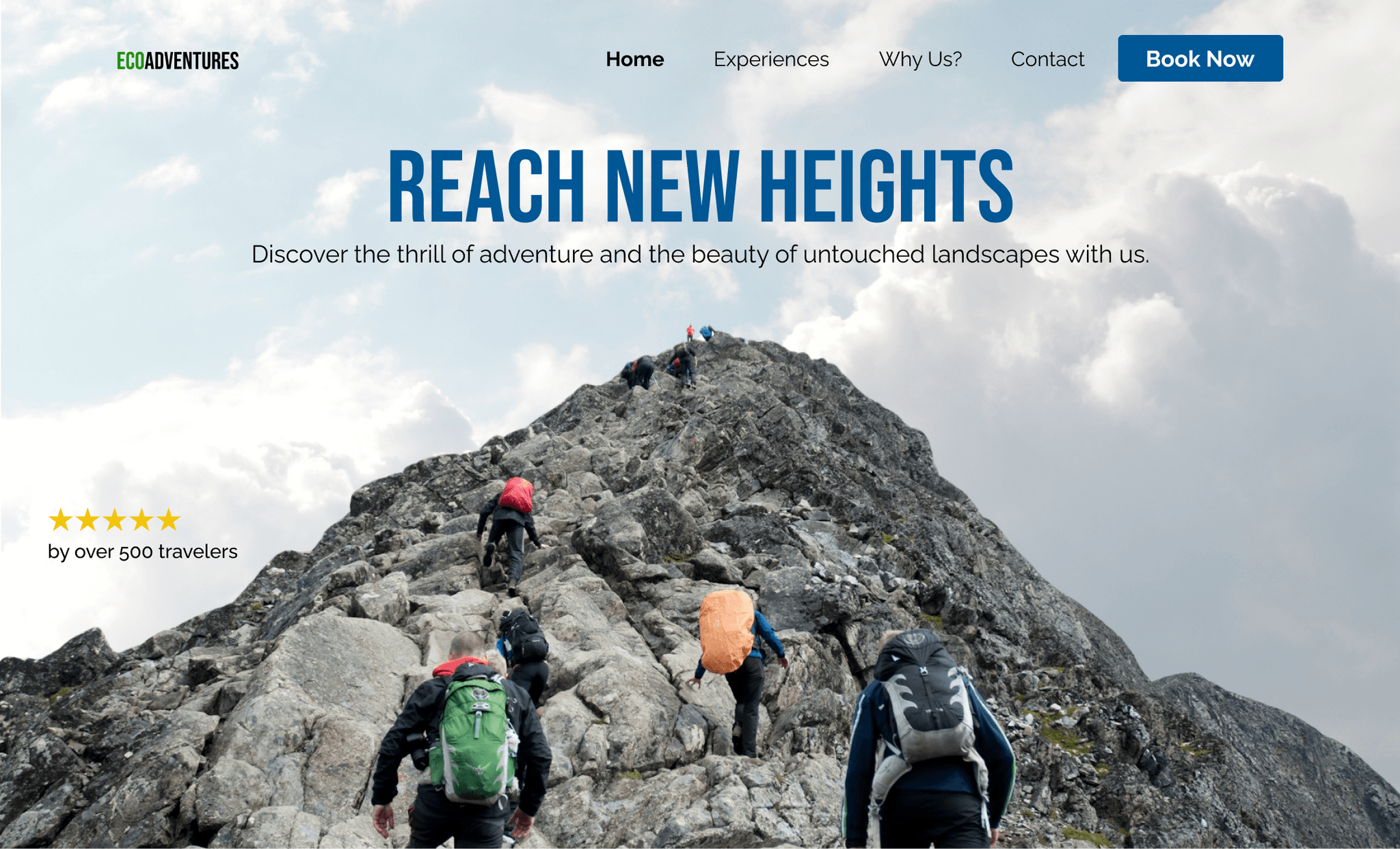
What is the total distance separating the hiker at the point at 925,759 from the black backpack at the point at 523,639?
21.8ft

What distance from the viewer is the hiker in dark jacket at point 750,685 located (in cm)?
1390

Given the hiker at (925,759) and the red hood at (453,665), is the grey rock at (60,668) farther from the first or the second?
the hiker at (925,759)

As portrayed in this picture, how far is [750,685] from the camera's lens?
14.0 meters

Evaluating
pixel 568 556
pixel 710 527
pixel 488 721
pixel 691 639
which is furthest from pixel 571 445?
pixel 488 721

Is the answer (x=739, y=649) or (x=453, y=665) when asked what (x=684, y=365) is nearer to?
(x=739, y=649)

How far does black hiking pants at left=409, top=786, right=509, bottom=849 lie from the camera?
26.7 feet

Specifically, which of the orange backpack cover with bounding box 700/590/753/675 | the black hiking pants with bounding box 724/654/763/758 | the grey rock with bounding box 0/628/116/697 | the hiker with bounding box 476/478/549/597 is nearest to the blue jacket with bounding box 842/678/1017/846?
the orange backpack cover with bounding box 700/590/753/675

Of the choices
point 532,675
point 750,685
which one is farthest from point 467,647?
point 750,685

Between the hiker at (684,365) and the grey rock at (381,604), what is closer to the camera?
the grey rock at (381,604)

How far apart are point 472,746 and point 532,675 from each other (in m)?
5.21

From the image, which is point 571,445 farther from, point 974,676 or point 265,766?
point 265,766

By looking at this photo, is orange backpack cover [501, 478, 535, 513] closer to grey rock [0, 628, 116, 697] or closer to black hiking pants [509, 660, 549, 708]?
black hiking pants [509, 660, 549, 708]

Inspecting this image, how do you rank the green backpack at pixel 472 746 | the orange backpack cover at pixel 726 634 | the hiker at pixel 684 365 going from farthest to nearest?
the hiker at pixel 684 365, the orange backpack cover at pixel 726 634, the green backpack at pixel 472 746

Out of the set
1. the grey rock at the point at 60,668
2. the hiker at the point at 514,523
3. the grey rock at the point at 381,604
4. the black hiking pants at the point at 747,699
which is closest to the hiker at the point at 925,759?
the black hiking pants at the point at 747,699
